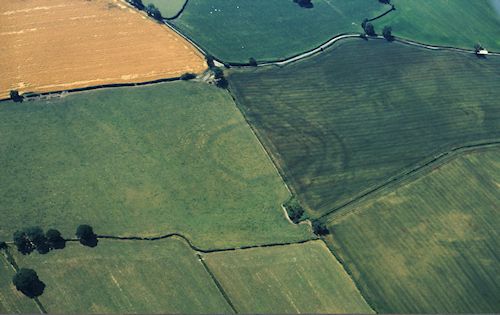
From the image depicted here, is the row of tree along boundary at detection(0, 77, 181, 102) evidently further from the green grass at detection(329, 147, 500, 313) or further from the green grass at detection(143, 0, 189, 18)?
the green grass at detection(329, 147, 500, 313)

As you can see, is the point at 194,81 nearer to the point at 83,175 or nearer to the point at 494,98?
the point at 83,175

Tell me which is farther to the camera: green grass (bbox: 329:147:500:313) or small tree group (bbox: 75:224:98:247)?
small tree group (bbox: 75:224:98:247)

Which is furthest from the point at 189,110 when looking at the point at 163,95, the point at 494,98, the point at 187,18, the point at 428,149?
the point at 494,98

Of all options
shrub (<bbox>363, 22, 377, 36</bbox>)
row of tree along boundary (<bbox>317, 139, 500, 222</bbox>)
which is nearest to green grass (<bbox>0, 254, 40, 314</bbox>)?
row of tree along boundary (<bbox>317, 139, 500, 222</bbox>)

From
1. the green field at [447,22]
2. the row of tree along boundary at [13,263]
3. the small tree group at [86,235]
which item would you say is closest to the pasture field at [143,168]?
the small tree group at [86,235]

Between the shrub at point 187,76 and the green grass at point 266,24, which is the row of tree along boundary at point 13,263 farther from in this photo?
the green grass at point 266,24

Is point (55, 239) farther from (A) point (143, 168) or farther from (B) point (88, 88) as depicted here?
(B) point (88, 88)
